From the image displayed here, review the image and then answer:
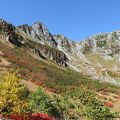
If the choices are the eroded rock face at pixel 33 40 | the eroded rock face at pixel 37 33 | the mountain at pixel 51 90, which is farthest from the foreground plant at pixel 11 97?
the eroded rock face at pixel 37 33

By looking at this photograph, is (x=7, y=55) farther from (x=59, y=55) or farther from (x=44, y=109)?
(x=59, y=55)

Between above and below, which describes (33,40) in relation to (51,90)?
above

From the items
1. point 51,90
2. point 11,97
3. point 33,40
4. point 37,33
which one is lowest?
point 51,90

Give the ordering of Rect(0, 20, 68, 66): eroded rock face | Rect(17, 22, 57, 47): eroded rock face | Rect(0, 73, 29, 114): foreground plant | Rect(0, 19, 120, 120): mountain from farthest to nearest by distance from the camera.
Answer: Rect(17, 22, 57, 47): eroded rock face < Rect(0, 20, 68, 66): eroded rock face < Rect(0, 19, 120, 120): mountain < Rect(0, 73, 29, 114): foreground plant

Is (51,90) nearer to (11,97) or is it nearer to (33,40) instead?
(11,97)

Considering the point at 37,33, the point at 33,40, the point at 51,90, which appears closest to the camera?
the point at 51,90

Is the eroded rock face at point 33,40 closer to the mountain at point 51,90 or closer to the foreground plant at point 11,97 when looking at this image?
the mountain at point 51,90

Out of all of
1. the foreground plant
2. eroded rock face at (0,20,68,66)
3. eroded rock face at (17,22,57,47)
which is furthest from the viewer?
eroded rock face at (17,22,57,47)

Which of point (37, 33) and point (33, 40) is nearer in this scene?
point (33, 40)

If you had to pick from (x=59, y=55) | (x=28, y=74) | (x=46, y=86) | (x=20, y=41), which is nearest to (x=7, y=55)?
(x=28, y=74)

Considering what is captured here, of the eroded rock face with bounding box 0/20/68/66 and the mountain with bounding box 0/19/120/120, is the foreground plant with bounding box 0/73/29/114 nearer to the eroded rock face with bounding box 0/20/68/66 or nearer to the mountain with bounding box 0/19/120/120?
the mountain with bounding box 0/19/120/120

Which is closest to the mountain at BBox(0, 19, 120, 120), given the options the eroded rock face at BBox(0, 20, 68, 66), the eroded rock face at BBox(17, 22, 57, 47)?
the eroded rock face at BBox(0, 20, 68, 66)

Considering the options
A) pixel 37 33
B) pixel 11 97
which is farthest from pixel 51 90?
pixel 37 33

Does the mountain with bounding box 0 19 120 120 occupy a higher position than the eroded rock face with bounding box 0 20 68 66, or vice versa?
the eroded rock face with bounding box 0 20 68 66
